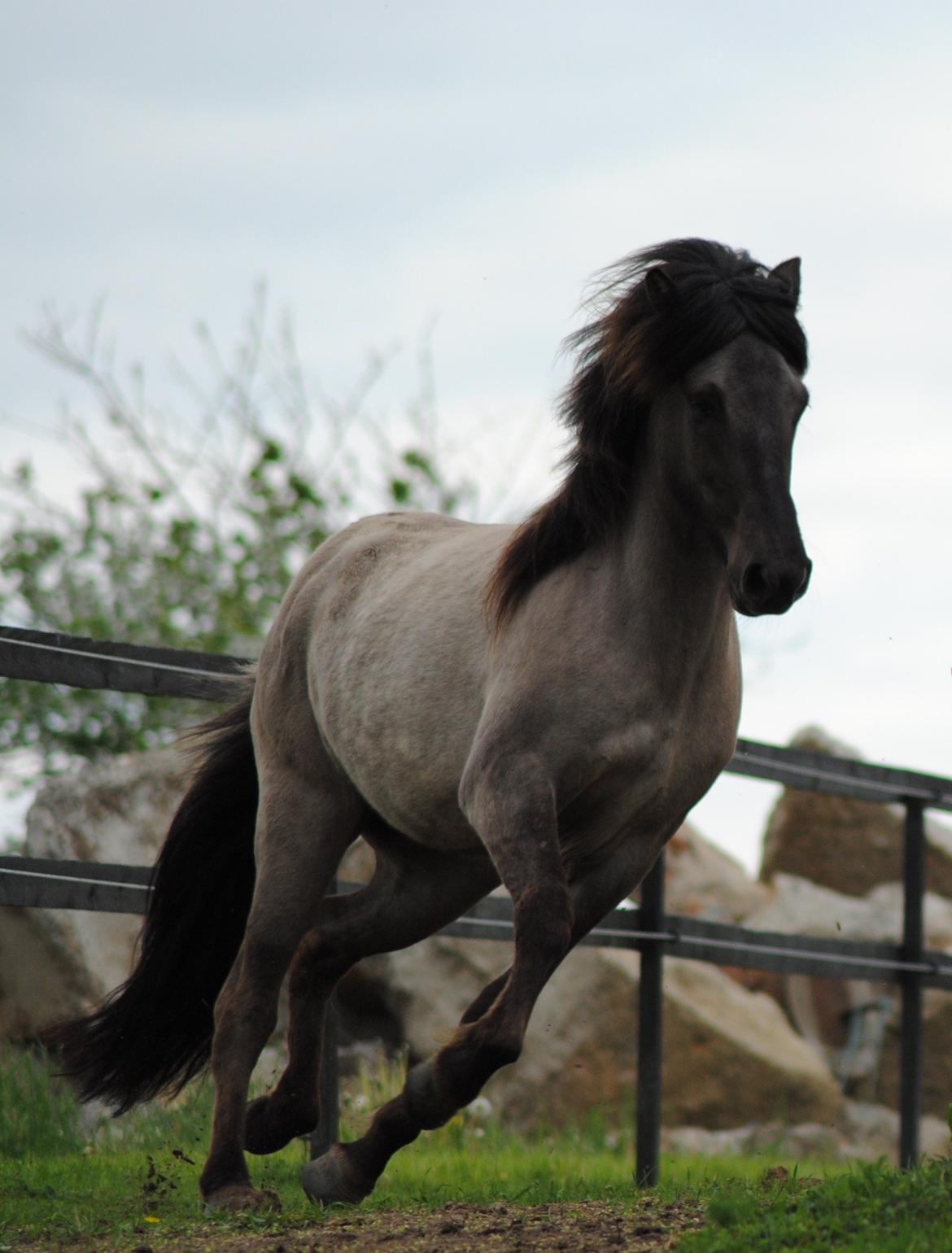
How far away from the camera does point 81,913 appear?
8305 millimetres

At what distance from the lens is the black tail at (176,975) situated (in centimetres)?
507

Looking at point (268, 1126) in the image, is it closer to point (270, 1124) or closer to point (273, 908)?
point (270, 1124)

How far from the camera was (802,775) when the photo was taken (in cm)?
629

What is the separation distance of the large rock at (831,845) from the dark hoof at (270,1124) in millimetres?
11187

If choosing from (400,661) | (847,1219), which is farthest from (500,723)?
(847,1219)

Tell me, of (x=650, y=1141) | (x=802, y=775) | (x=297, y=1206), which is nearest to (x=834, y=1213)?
(x=297, y=1206)

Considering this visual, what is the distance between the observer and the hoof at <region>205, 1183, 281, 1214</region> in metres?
4.18

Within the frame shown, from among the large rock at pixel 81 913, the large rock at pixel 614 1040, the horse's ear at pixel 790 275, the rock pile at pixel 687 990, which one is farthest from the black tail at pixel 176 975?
the large rock at pixel 614 1040

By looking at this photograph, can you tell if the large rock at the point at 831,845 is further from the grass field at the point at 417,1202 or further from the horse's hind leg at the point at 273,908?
the horse's hind leg at the point at 273,908

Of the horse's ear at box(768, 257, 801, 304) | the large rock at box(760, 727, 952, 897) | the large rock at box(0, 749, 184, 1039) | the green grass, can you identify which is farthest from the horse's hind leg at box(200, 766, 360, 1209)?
the large rock at box(760, 727, 952, 897)

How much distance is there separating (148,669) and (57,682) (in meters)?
0.33

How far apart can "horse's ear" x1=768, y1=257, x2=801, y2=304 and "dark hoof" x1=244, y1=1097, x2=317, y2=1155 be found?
264 centimetres

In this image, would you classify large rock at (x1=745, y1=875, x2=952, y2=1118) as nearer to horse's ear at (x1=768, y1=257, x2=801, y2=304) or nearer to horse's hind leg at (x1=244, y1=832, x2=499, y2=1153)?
horse's hind leg at (x1=244, y1=832, x2=499, y2=1153)

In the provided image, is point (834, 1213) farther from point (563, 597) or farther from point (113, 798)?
point (113, 798)
